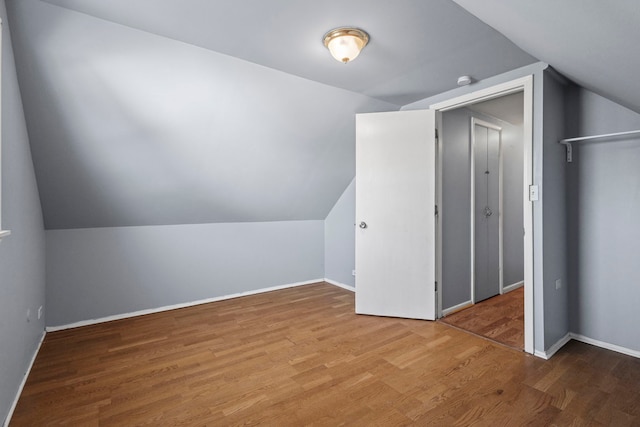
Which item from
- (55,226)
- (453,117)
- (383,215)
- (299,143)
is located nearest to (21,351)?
(55,226)

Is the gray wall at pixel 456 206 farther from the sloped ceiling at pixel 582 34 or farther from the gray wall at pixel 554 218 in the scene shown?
the sloped ceiling at pixel 582 34

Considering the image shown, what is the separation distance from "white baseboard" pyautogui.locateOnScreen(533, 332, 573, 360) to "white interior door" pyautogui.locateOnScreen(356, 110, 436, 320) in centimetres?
91

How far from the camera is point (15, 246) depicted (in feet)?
6.49

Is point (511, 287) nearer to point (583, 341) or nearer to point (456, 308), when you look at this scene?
point (456, 308)

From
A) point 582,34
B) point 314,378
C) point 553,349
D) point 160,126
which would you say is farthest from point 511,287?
point 160,126

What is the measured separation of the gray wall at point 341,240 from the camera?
425 cm

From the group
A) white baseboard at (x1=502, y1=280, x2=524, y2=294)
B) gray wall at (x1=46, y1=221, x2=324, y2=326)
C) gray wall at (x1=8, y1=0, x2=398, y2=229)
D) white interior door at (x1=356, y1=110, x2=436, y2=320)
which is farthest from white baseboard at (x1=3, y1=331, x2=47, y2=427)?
white baseboard at (x1=502, y1=280, x2=524, y2=294)

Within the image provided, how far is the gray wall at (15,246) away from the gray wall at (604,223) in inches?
155

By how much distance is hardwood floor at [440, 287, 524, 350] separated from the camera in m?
2.75

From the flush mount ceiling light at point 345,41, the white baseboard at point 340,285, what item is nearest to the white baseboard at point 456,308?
the white baseboard at point 340,285

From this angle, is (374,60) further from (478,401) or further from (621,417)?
(621,417)

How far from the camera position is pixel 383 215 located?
3.22 metres

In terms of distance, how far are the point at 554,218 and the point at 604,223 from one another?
1.36 ft

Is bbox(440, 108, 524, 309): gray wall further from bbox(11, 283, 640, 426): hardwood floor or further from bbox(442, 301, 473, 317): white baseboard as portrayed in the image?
bbox(11, 283, 640, 426): hardwood floor
